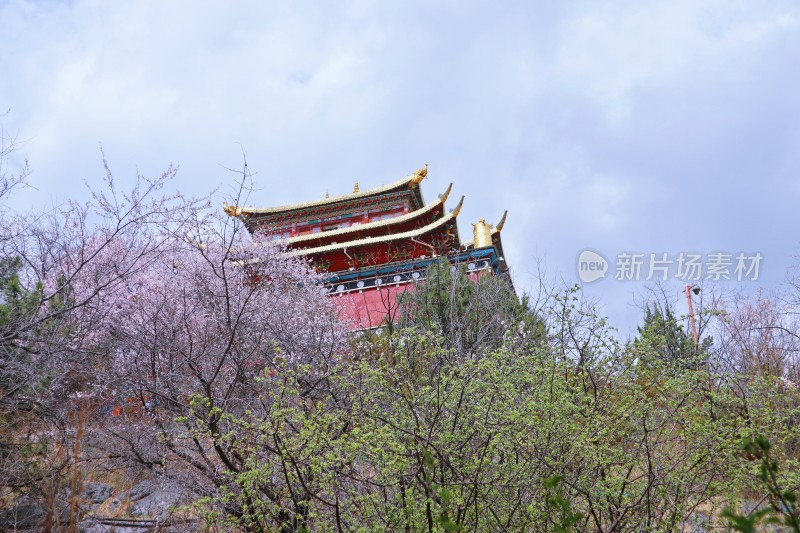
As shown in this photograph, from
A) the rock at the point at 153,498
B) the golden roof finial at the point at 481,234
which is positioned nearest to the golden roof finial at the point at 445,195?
the golden roof finial at the point at 481,234

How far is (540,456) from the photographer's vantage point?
3.42m

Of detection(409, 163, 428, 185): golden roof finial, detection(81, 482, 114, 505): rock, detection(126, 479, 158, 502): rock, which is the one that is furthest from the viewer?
detection(409, 163, 428, 185): golden roof finial

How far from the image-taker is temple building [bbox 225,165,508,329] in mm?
17062

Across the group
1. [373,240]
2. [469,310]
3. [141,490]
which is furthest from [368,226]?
[141,490]

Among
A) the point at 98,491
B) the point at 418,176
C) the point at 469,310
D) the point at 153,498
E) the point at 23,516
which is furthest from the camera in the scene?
the point at 418,176

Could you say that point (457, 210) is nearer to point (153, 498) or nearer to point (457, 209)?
point (457, 209)

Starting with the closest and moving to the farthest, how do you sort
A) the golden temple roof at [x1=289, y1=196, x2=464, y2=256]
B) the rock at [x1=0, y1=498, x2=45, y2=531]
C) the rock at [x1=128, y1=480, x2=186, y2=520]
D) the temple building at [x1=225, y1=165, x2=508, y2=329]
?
1. the rock at [x1=0, y1=498, x2=45, y2=531]
2. the rock at [x1=128, y1=480, x2=186, y2=520]
3. the temple building at [x1=225, y1=165, x2=508, y2=329]
4. the golden temple roof at [x1=289, y1=196, x2=464, y2=256]

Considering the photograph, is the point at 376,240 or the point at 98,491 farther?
the point at 376,240

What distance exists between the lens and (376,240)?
60.8ft

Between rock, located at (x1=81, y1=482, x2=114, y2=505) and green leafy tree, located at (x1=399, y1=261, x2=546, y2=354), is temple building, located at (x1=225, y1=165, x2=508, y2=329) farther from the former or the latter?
rock, located at (x1=81, y1=482, x2=114, y2=505)

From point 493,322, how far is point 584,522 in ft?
17.9

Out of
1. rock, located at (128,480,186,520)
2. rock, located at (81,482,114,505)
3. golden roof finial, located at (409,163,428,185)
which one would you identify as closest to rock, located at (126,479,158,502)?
rock, located at (128,480,186,520)

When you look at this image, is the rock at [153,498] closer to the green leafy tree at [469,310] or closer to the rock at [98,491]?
the rock at [98,491]

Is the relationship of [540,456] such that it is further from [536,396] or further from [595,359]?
[595,359]
